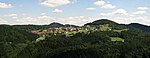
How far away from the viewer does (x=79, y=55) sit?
613ft

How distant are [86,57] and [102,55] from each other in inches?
449

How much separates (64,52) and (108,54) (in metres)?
32.0

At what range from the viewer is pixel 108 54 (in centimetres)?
18562

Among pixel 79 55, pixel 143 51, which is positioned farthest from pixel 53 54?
pixel 143 51

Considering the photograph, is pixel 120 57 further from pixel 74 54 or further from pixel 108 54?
pixel 74 54

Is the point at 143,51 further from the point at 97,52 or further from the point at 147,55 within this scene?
the point at 97,52

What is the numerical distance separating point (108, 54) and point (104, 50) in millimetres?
7266

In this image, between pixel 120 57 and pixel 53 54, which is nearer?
pixel 120 57

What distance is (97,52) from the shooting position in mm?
188000

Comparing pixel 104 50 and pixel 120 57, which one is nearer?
pixel 120 57

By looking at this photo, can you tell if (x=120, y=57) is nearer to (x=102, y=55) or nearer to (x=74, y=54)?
(x=102, y=55)

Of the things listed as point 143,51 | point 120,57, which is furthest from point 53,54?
point 143,51

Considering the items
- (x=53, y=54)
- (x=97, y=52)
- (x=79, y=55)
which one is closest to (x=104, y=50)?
(x=97, y=52)

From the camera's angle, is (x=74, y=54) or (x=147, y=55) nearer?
(x=147, y=55)
